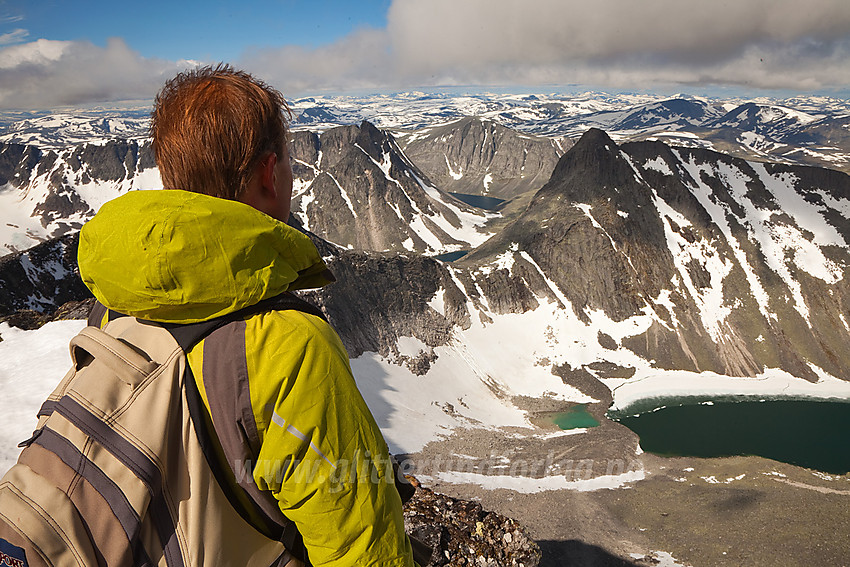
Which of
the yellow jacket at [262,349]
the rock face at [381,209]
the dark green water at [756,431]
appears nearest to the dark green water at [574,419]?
the dark green water at [756,431]

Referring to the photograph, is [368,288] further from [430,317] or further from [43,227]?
[43,227]

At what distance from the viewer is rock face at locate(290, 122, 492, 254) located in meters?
147

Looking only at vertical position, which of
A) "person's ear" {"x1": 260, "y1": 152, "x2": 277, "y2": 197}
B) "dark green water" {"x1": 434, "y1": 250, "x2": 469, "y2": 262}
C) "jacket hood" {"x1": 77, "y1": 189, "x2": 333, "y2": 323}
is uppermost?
"person's ear" {"x1": 260, "y1": 152, "x2": 277, "y2": 197}

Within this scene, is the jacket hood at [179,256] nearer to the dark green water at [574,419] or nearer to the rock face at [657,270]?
the rock face at [657,270]

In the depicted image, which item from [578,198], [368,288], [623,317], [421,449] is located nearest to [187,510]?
[421,449]

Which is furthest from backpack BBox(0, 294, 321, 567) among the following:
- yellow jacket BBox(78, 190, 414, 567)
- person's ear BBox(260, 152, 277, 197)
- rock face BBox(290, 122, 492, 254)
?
rock face BBox(290, 122, 492, 254)

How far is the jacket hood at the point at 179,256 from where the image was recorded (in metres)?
1.61

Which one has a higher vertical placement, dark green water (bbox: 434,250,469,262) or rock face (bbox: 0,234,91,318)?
rock face (bbox: 0,234,91,318)

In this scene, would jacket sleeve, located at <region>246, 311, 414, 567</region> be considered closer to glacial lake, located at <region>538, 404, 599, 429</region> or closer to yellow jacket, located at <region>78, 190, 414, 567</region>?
yellow jacket, located at <region>78, 190, 414, 567</region>

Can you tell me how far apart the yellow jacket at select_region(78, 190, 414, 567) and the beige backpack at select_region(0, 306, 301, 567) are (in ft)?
0.38

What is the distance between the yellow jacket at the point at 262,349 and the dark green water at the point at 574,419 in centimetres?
6107

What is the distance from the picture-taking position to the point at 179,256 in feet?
5.28

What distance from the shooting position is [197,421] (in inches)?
68.2

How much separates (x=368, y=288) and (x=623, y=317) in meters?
45.6
